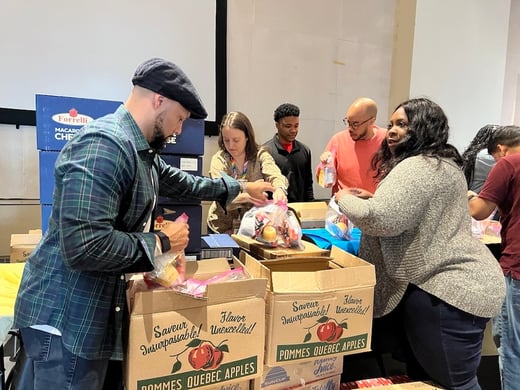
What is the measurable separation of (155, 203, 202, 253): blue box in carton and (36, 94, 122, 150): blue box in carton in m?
0.52

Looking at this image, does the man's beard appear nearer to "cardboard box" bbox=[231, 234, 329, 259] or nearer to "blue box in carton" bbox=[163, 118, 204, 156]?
"blue box in carton" bbox=[163, 118, 204, 156]

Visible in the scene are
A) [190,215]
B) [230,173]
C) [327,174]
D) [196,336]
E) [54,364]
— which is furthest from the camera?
[230,173]

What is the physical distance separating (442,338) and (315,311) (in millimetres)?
463

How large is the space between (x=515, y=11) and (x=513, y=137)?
10.0 feet

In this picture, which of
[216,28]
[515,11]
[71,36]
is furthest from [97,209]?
[515,11]

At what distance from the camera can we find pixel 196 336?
3.87 ft

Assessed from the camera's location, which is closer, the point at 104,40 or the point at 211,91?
the point at 104,40

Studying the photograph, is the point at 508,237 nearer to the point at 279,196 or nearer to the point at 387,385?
the point at 387,385

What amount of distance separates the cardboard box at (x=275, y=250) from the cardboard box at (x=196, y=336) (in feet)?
1.01

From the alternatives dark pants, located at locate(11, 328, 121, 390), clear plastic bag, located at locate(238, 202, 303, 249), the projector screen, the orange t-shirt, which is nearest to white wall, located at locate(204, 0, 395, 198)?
the projector screen

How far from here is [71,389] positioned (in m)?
1.05

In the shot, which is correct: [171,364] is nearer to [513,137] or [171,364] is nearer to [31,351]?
[31,351]

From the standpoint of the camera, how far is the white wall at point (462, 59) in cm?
390

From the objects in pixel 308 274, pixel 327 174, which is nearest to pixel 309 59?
pixel 327 174
